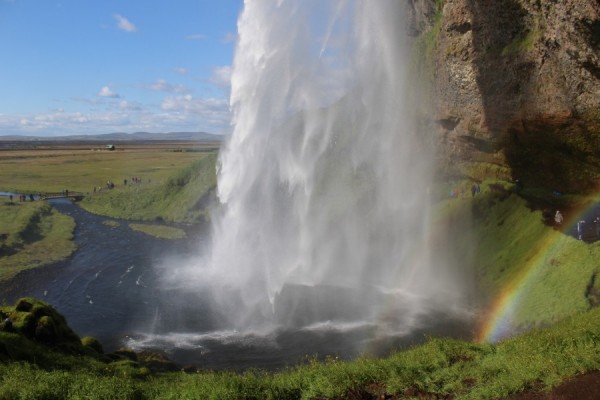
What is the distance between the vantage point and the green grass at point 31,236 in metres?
38.6

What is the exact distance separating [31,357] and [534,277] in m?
23.7

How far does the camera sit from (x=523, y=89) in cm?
2758

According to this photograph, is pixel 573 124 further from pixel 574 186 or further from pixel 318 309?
pixel 318 309

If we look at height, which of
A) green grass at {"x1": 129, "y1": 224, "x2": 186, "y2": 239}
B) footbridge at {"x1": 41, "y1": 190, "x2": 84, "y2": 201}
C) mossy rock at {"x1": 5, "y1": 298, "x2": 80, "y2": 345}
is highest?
mossy rock at {"x1": 5, "y1": 298, "x2": 80, "y2": 345}

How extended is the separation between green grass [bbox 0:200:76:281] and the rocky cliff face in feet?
113

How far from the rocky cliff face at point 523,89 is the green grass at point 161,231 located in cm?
3021

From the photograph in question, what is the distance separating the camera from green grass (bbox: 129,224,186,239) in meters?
51.2

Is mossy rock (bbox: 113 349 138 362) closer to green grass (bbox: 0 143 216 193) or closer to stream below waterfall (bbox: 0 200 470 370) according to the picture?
stream below waterfall (bbox: 0 200 470 370)

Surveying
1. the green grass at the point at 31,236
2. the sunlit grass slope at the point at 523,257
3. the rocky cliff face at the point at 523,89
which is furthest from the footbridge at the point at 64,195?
the sunlit grass slope at the point at 523,257

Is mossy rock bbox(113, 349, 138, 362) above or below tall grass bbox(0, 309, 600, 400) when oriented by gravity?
below

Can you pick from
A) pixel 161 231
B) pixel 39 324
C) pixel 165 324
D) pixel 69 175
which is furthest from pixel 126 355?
pixel 69 175

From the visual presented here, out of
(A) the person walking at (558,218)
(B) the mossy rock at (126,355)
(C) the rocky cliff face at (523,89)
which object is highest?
(C) the rocky cliff face at (523,89)

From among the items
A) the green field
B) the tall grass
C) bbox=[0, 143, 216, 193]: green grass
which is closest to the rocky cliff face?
the tall grass

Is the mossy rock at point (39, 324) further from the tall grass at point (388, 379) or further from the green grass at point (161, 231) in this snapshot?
the green grass at point (161, 231)
